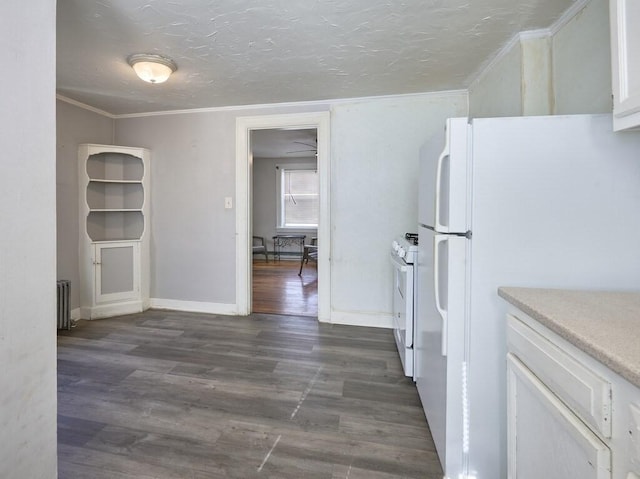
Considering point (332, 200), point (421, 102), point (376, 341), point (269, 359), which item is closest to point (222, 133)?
point (332, 200)

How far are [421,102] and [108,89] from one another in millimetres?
2973

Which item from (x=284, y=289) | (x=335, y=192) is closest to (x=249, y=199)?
(x=335, y=192)

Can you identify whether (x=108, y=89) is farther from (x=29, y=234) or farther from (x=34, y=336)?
(x=34, y=336)

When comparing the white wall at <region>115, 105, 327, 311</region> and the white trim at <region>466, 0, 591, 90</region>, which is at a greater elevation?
the white trim at <region>466, 0, 591, 90</region>

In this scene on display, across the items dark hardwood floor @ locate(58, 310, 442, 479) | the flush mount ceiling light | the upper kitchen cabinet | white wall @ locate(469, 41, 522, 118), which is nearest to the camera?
the upper kitchen cabinet

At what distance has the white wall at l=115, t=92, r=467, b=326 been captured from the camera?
9.80 feet

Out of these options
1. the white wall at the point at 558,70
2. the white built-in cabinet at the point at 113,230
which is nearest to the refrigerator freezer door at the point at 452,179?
the white wall at the point at 558,70

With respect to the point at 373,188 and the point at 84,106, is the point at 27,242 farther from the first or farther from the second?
the point at 84,106

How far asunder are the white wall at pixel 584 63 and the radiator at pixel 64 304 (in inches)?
165

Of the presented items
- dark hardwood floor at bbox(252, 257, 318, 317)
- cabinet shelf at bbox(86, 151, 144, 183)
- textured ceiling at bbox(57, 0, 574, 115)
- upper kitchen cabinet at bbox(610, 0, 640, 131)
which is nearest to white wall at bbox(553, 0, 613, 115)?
textured ceiling at bbox(57, 0, 574, 115)

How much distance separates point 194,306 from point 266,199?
4298mm

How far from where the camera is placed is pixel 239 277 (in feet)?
11.2

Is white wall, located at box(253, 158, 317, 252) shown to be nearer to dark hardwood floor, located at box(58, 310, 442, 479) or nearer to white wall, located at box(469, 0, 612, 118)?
dark hardwood floor, located at box(58, 310, 442, 479)

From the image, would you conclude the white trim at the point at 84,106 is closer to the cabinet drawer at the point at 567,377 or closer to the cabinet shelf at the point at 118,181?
the cabinet shelf at the point at 118,181
